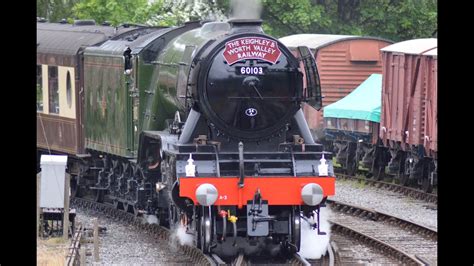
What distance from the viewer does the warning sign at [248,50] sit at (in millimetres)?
11703

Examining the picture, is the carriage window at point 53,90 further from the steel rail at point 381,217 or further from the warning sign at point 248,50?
the warning sign at point 248,50

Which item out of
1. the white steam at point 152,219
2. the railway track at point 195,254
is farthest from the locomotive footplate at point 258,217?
the white steam at point 152,219

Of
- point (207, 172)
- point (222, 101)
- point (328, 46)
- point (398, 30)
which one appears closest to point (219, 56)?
point (222, 101)

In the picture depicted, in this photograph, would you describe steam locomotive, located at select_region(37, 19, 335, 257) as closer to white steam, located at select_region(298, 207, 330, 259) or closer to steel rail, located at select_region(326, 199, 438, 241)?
white steam, located at select_region(298, 207, 330, 259)

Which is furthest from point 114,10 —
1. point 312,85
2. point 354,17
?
point 312,85

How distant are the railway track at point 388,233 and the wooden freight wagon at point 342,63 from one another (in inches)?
285

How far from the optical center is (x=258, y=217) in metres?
11.3

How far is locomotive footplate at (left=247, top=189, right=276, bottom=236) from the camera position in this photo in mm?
11273

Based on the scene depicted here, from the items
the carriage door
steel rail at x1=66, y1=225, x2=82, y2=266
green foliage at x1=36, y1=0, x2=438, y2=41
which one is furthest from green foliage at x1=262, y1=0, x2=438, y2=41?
the carriage door

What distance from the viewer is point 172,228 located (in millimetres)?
13242

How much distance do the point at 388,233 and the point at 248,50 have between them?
14.0 feet

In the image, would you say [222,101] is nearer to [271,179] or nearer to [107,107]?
[271,179]

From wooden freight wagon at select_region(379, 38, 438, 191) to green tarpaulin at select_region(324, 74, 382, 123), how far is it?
2.08 ft
